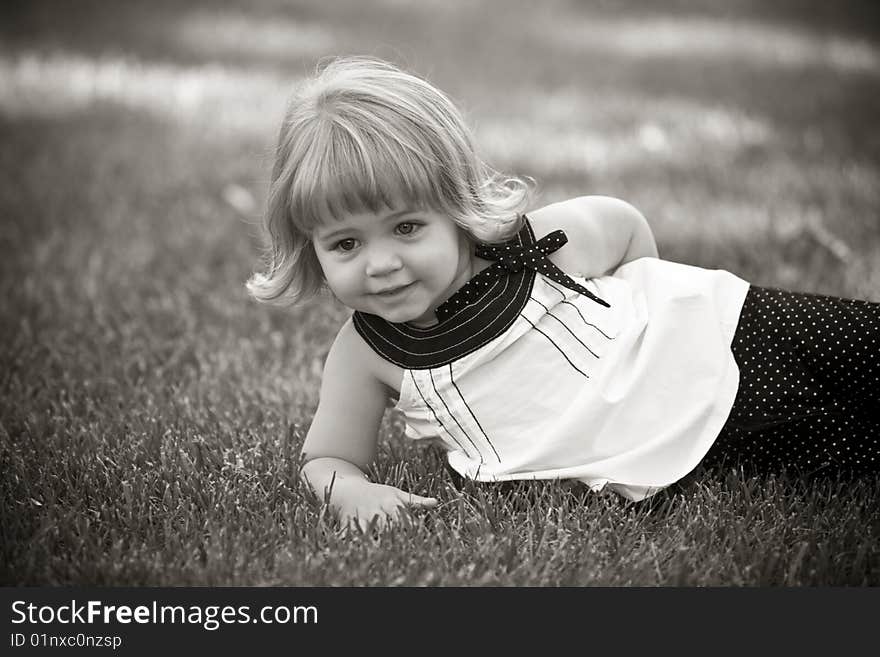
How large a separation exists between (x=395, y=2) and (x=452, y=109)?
7.29 metres

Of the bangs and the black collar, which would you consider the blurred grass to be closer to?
the black collar

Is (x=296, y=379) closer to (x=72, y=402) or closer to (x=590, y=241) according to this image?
(x=72, y=402)

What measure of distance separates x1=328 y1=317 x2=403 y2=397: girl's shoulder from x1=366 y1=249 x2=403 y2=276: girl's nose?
1.01ft

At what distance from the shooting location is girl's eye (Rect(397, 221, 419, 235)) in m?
2.14

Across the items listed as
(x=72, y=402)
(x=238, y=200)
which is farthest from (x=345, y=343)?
(x=238, y=200)

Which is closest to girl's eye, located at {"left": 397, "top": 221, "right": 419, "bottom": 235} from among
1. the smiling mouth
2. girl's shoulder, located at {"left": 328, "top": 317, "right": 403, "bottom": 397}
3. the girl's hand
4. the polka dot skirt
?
the smiling mouth

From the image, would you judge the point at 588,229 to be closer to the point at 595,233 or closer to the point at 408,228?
the point at 595,233

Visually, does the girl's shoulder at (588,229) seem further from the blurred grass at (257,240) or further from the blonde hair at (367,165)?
the blurred grass at (257,240)

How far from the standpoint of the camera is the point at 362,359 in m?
2.37

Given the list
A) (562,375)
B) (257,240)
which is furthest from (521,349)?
(257,240)

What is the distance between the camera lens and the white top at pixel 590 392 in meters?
2.25

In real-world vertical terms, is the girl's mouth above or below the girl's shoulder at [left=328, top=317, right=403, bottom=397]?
above

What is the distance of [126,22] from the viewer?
8.09m

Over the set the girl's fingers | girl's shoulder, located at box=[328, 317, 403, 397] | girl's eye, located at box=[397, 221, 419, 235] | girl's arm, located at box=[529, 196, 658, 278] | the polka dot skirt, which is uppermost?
girl's arm, located at box=[529, 196, 658, 278]
